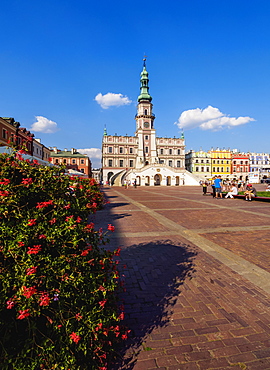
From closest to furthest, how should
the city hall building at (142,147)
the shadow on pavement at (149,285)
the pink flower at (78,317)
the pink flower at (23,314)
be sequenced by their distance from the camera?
the pink flower at (23,314)
the pink flower at (78,317)
the shadow on pavement at (149,285)
the city hall building at (142,147)

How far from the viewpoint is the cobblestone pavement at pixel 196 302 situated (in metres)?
2.21

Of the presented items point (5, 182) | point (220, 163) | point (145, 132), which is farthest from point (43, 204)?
point (220, 163)

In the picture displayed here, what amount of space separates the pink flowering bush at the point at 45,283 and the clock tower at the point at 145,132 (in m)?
61.0

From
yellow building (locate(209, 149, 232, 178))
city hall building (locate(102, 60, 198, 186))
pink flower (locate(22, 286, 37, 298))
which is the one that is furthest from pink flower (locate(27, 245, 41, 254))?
yellow building (locate(209, 149, 232, 178))

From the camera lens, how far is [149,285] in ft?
11.8

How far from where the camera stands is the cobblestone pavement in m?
2.21

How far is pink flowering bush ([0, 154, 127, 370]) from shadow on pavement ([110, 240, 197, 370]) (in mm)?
519

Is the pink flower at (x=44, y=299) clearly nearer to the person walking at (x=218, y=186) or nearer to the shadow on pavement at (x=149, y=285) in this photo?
the shadow on pavement at (x=149, y=285)

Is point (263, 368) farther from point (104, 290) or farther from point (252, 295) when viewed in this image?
point (104, 290)

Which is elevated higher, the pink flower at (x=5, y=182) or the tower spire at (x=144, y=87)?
the tower spire at (x=144, y=87)

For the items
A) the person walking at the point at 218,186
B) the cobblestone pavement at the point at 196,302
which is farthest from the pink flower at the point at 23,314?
the person walking at the point at 218,186

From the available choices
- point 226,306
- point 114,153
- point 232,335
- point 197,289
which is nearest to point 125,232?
point 197,289

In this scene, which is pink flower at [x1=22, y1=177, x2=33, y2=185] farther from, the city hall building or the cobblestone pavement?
the city hall building

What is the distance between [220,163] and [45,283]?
269ft
